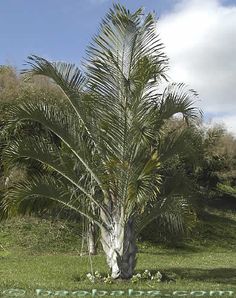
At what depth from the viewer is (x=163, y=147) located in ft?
33.8

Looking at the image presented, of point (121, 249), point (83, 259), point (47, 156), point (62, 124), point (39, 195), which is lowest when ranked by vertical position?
point (83, 259)

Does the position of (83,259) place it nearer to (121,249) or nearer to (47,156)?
(121,249)

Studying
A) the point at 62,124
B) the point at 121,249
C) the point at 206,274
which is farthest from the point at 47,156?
the point at 206,274

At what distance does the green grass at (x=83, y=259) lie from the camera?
31.6 feet

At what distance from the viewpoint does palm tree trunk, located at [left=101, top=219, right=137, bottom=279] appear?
32.2ft

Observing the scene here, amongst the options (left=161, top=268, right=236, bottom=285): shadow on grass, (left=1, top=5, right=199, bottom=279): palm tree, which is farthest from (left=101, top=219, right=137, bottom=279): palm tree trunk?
(left=161, top=268, right=236, bottom=285): shadow on grass

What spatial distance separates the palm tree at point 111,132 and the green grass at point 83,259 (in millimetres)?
1292

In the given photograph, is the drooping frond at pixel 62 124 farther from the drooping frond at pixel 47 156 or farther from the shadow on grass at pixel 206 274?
the shadow on grass at pixel 206 274

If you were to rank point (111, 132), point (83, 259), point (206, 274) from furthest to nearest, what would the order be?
1. point (83, 259)
2. point (206, 274)
3. point (111, 132)

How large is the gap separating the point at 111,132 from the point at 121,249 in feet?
7.09

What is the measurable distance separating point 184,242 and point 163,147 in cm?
1167

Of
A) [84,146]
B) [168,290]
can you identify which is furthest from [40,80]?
[168,290]

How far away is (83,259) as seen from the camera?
1447 centimetres

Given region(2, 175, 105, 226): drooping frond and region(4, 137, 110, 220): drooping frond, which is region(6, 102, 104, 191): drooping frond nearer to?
region(4, 137, 110, 220): drooping frond
